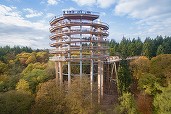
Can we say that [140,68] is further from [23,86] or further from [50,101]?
[23,86]

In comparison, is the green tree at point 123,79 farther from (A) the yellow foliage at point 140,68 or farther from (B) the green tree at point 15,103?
(B) the green tree at point 15,103

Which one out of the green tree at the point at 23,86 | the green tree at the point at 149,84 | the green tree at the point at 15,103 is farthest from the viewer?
the green tree at the point at 23,86

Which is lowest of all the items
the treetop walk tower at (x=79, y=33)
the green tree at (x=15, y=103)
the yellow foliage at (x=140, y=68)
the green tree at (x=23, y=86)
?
the green tree at (x=15, y=103)

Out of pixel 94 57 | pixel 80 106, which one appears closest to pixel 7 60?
pixel 94 57

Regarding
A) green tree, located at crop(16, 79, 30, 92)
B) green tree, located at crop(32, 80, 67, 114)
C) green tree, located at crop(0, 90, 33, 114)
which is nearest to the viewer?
green tree, located at crop(0, 90, 33, 114)

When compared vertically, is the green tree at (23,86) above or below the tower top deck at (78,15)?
below

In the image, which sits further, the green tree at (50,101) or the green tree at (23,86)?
the green tree at (23,86)

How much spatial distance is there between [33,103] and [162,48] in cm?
5163

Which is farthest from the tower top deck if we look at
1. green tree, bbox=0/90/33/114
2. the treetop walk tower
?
green tree, bbox=0/90/33/114

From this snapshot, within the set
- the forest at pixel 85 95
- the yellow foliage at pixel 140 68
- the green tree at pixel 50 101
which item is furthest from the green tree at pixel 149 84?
the green tree at pixel 50 101

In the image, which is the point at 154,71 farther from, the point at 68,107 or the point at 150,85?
the point at 68,107

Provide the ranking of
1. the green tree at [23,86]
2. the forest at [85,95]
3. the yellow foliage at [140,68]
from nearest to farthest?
1. the forest at [85,95]
2. the green tree at [23,86]
3. the yellow foliage at [140,68]

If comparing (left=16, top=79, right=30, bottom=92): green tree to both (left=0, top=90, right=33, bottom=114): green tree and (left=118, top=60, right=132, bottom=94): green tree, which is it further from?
(left=118, top=60, right=132, bottom=94): green tree

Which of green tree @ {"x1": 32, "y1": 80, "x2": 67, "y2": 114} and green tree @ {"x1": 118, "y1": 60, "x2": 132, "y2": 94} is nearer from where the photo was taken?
green tree @ {"x1": 32, "y1": 80, "x2": 67, "y2": 114}
